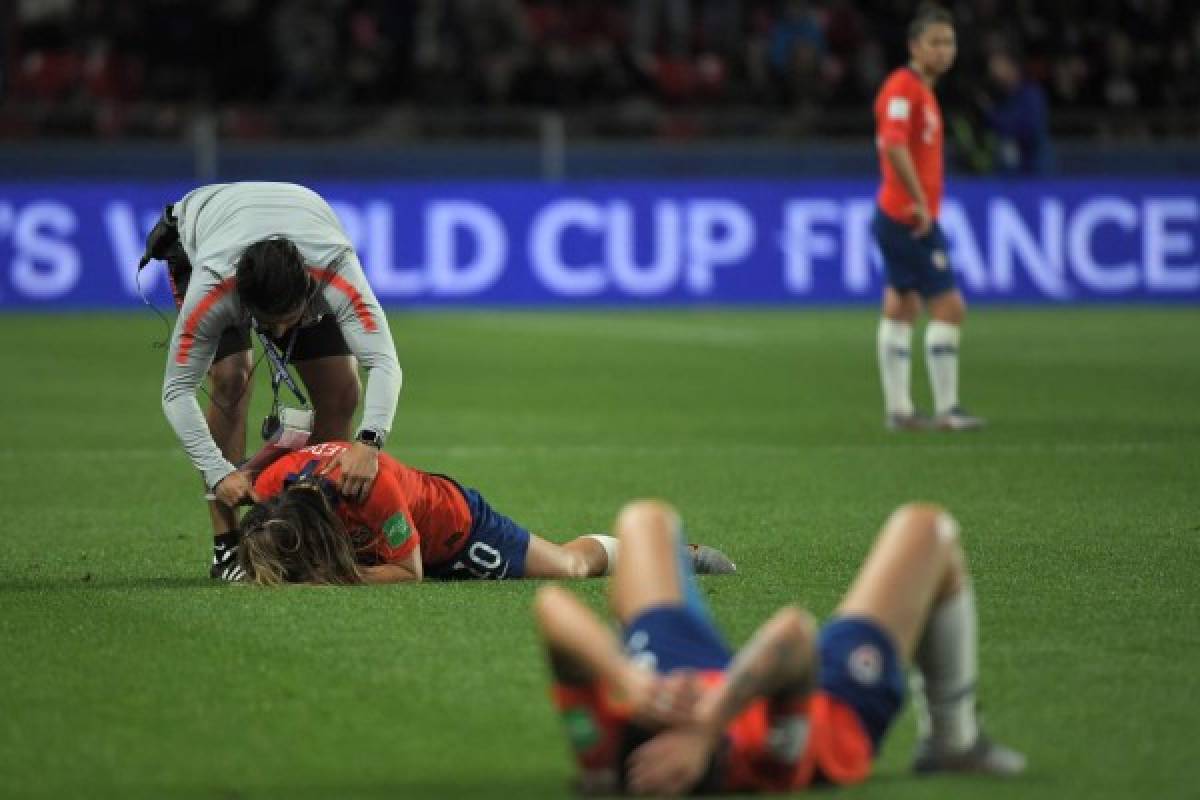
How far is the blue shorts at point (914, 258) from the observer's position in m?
13.9

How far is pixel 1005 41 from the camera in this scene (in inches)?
1056

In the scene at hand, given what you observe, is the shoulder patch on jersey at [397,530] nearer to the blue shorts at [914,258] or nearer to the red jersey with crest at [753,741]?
the red jersey with crest at [753,741]

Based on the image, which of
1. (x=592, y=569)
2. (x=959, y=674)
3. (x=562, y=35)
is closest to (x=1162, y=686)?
(x=959, y=674)

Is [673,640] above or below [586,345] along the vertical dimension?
above

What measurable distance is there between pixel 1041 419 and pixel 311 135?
1167 cm

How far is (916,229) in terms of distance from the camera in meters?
13.8

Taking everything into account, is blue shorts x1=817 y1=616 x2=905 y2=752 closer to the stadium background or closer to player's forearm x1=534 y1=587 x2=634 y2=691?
the stadium background

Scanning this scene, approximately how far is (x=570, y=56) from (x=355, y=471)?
18.9 metres

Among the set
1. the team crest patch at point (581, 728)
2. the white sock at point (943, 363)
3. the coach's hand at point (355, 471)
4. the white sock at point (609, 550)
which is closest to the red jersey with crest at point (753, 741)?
the team crest patch at point (581, 728)

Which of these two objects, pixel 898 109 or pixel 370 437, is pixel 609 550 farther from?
pixel 898 109

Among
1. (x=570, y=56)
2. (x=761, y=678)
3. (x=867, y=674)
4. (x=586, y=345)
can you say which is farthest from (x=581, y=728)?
(x=570, y=56)

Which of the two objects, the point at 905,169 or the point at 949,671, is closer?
the point at 949,671

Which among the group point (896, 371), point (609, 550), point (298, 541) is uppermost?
point (298, 541)

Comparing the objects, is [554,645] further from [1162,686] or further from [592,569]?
[592,569]
